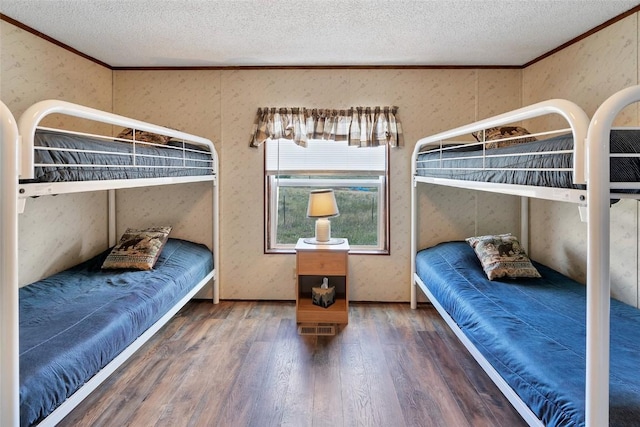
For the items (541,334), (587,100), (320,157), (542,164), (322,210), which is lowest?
(541,334)

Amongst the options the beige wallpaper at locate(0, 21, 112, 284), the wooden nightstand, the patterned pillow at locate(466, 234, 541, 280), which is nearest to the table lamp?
the wooden nightstand

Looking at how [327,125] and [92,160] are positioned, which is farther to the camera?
[327,125]

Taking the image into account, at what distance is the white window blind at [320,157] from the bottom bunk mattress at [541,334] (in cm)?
119

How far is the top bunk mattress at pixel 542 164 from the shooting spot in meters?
1.16

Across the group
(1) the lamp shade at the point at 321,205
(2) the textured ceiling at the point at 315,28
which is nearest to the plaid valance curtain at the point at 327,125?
(2) the textured ceiling at the point at 315,28

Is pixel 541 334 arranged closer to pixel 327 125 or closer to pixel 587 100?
pixel 587 100

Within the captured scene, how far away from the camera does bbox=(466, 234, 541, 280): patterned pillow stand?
110 inches

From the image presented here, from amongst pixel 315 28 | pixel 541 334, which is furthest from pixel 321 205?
pixel 541 334

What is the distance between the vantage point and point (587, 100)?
284cm

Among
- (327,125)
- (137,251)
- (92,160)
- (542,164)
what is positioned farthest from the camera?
(327,125)

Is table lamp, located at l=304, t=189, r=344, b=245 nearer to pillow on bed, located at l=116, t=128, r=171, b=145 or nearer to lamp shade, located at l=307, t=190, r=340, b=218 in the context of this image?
lamp shade, located at l=307, t=190, r=340, b=218

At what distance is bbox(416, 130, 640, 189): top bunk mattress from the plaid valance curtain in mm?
1278

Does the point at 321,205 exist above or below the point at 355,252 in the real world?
above

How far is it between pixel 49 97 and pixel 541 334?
349cm
